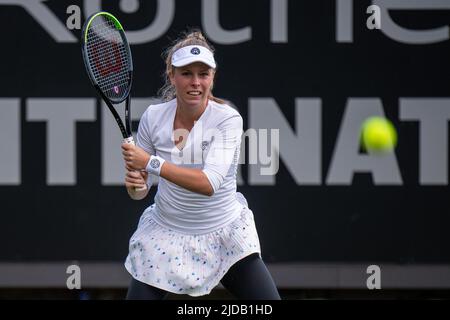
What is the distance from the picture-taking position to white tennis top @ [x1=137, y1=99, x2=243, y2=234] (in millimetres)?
3617

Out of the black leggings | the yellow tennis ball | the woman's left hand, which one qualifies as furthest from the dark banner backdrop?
the woman's left hand

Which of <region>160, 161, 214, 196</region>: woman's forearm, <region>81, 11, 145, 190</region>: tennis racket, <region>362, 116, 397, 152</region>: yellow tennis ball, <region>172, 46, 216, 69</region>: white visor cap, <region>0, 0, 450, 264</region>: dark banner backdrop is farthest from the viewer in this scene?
<region>0, 0, 450, 264</region>: dark banner backdrop

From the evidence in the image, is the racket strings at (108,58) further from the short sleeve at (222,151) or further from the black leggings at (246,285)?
the black leggings at (246,285)

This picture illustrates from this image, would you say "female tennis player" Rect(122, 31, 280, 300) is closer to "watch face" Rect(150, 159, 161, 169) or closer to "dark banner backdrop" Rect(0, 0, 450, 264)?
"watch face" Rect(150, 159, 161, 169)

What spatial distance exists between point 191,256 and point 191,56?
743mm

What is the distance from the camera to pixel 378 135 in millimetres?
5211

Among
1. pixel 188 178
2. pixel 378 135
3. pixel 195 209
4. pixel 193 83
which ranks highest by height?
pixel 193 83

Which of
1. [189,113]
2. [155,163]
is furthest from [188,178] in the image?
[189,113]

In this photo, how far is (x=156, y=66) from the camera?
18.4 feet

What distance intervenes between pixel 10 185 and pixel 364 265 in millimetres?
2073

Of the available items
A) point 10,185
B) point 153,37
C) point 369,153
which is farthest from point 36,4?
point 369,153

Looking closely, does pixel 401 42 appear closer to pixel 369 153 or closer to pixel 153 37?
pixel 369 153

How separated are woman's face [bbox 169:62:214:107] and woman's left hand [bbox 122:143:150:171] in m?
0.27

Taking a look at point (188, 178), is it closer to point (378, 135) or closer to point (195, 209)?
point (195, 209)
